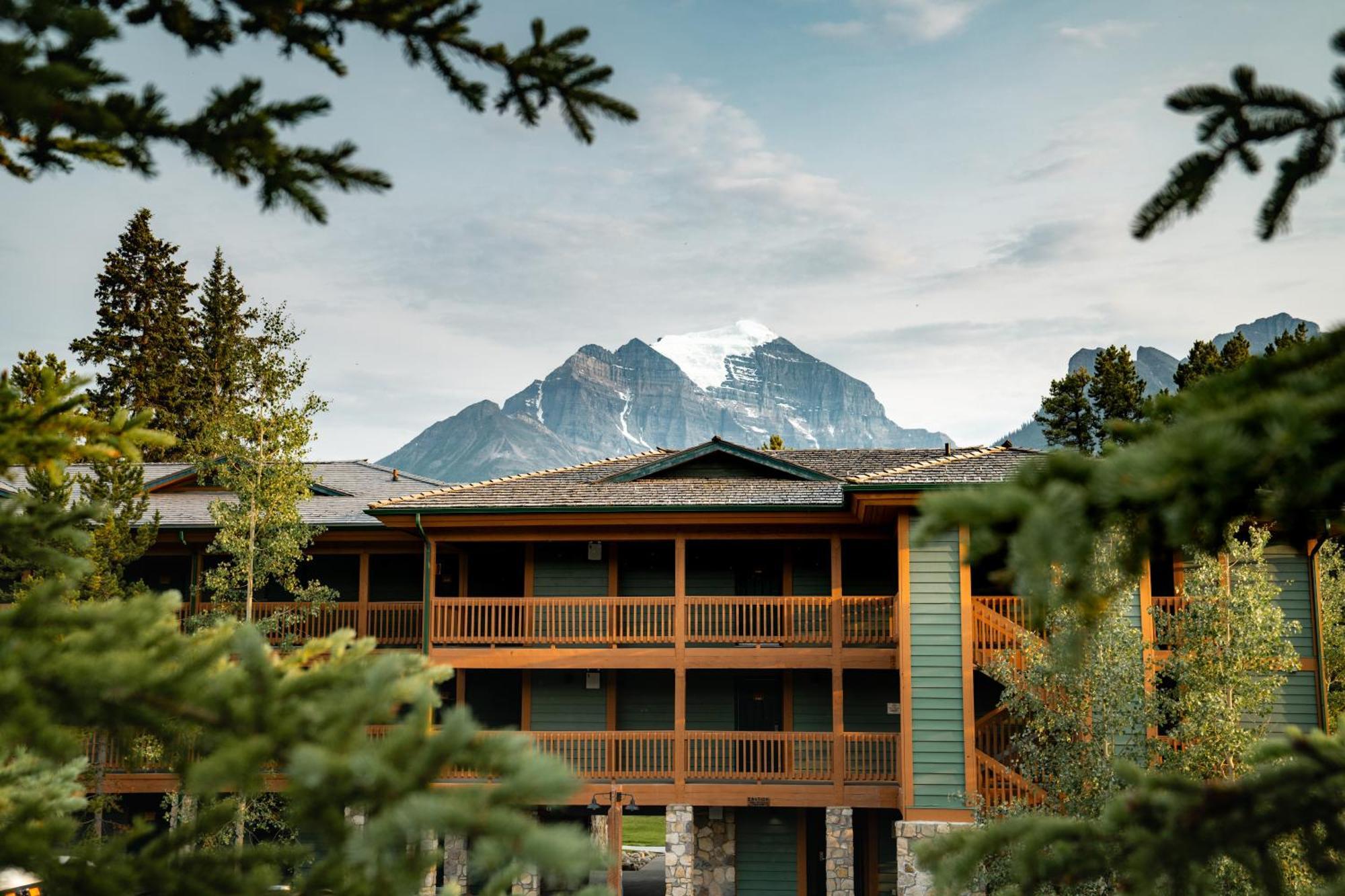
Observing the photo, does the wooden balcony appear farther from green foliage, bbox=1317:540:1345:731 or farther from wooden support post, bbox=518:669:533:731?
green foliage, bbox=1317:540:1345:731

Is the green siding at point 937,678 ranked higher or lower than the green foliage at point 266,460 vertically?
lower

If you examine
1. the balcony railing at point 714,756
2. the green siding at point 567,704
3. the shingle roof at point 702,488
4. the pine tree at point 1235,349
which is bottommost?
the balcony railing at point 714,756

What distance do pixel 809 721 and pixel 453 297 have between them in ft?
317

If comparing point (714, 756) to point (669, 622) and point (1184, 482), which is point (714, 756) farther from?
point (1184, 482)

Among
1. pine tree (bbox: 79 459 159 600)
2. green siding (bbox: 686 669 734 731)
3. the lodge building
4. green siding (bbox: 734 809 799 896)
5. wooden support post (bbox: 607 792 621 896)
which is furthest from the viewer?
green siding (bbox: 686 669 734 731)

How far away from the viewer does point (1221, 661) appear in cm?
1334

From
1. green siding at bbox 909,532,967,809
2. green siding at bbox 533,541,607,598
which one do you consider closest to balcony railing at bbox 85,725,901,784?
green siding at bbox 909,532,967,809

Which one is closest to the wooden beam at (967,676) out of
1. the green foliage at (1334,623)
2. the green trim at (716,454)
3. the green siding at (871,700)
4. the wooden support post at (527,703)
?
the green siding at (871,700)

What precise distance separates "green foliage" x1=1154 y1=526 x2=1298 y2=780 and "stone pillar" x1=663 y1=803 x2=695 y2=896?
796cm

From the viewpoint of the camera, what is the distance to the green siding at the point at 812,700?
66.3 ft

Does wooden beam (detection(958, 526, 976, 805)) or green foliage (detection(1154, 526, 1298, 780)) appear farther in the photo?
wooden beam (detection(958, 526, 976, 805))

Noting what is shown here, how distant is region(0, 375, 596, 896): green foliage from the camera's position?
118 inches

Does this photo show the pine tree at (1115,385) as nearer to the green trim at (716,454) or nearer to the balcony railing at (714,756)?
the green trim at (716,454)

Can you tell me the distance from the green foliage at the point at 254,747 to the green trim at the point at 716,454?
52.4 ft
